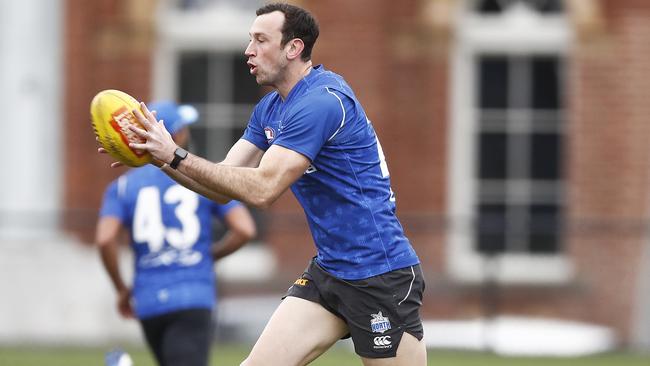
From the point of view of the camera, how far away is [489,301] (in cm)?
1616

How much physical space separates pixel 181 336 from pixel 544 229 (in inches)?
318

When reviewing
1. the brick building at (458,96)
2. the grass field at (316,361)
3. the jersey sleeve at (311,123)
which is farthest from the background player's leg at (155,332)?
the brick building at (458,96)

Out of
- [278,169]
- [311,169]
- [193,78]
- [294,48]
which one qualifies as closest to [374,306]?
[311,169]

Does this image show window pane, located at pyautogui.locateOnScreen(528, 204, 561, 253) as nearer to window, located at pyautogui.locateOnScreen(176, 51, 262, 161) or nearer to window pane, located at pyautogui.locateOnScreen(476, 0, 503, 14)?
window pane, located at pyautogui.locateOnScreen(476, 0, 503, 14)

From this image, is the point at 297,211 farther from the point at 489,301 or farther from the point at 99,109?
the point at 99,109

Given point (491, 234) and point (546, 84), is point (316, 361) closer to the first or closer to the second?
point (491, 234)

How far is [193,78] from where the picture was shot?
1733 cm

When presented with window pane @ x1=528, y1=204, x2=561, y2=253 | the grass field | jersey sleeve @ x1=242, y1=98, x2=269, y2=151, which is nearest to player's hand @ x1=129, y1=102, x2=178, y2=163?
jersey sleeve @ x1=242, y1=98, x2=269, y2=151

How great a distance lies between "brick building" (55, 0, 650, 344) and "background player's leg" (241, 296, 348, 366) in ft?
31.1

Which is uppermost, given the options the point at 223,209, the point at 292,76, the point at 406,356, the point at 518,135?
the point at 292,76

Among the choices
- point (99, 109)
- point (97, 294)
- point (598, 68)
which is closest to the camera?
point (99, 109)

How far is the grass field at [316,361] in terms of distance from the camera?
1340 cm

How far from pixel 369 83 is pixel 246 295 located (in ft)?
8.03

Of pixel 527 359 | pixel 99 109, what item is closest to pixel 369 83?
pixel 527 359
